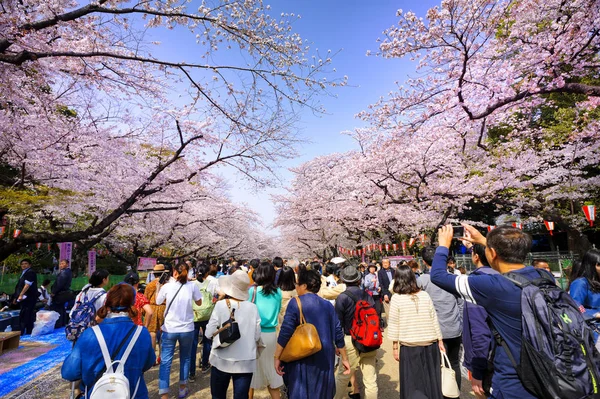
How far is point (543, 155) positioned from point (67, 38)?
18.1 metres

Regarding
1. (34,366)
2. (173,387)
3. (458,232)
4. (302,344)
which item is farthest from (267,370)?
(34,366)

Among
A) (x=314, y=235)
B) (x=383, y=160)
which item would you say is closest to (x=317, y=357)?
(x=383, y=160)

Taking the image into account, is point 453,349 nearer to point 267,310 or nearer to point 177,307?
point 267,310

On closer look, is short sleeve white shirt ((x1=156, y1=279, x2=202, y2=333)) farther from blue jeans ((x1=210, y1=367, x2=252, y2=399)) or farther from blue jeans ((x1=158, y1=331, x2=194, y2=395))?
blue jeans ((x1=210, y1=367, x2=252, y2=399))

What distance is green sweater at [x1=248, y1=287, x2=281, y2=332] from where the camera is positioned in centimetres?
370

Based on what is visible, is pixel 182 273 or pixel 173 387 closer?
pixel 182 273

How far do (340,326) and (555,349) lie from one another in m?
1.88

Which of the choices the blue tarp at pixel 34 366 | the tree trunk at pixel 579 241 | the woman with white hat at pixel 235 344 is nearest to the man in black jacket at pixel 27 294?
the blue tarp at pixel 34 366

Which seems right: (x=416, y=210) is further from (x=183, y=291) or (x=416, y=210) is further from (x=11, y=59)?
(x=11, y=59)

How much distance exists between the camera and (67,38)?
505 centimetres

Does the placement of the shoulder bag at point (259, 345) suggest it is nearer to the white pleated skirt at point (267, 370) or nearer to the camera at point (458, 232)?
the white pleated skirt at point (267, 370)

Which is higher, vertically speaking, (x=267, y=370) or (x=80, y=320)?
(x=80, y=320)

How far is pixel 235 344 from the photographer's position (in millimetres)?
2961

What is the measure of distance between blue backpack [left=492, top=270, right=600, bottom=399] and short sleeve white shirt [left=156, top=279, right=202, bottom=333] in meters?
3.70
